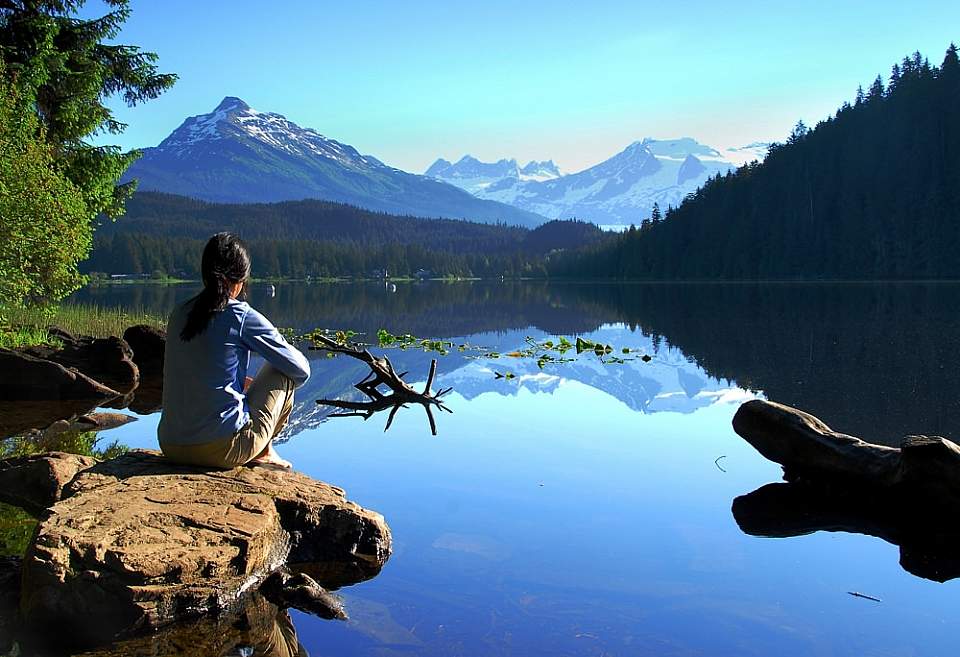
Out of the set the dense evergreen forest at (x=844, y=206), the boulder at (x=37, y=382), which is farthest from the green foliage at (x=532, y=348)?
the dense evergreen forest at (x=844, y=206)

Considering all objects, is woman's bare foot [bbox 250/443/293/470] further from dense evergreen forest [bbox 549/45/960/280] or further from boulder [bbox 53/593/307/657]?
dense evergreen forest [bbox 549/45/960/280]

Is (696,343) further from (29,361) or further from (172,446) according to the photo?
(172,446)

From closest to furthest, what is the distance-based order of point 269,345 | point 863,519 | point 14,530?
point 269,345
point 14,530
point 863,519

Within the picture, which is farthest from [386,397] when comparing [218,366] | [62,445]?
[218,366]

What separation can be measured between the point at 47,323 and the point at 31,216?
7.42m

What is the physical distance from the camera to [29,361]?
1379 centimetres

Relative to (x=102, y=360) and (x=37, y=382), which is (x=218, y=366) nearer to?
(x=37, y=382)

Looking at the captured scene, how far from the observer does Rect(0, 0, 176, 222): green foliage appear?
21.1 m

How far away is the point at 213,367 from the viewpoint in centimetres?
589

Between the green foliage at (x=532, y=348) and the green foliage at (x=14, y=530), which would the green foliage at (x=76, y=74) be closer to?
the green foliage at (x=532, y=348)

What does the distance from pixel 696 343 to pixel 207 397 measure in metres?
19.7

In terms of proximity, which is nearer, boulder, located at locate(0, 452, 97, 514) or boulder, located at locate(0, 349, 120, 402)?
boulder, located at locate(0, 452, 97, 514)

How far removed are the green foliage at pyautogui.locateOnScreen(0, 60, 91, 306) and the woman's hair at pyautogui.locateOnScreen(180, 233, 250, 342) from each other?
12497 millimetres

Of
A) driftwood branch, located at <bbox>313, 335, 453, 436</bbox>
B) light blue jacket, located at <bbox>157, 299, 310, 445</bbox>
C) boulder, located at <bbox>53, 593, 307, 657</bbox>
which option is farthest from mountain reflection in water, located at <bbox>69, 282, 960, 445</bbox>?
boulder, located at <bbox>53, 593, 307, 657</bbox>
